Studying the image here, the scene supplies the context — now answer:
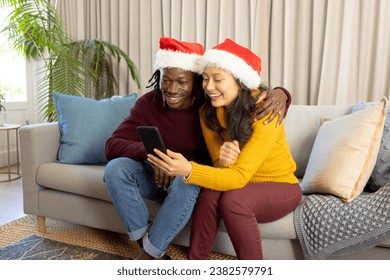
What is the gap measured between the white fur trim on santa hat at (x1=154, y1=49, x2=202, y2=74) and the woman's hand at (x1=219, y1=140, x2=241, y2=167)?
1.05 ft

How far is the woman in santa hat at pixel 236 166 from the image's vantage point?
1.29 meters

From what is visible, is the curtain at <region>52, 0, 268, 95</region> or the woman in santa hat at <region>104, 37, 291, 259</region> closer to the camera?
the woman in santa hat at <region>104, 37, 291, 259</region>

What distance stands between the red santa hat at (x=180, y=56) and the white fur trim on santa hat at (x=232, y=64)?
0.10 m

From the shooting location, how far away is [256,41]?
2.55m

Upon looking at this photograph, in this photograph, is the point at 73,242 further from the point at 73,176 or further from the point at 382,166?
the point at 382,166

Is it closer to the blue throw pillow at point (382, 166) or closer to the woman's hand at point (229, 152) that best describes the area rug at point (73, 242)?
the woman's hand at point (229, 152)

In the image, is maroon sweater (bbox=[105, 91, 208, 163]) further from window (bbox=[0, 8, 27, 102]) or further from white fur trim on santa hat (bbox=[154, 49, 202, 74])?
window (bbox=[0, 8, 27, 102])

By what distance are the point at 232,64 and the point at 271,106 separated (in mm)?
207

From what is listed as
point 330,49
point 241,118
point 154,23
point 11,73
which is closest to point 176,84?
point 241,118

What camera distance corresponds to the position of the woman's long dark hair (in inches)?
53.1

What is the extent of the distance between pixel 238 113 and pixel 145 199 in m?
0.61

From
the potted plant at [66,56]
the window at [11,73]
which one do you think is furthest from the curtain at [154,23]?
the window at [11,73]

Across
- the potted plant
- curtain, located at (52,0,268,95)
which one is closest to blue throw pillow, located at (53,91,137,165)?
the potted plant
